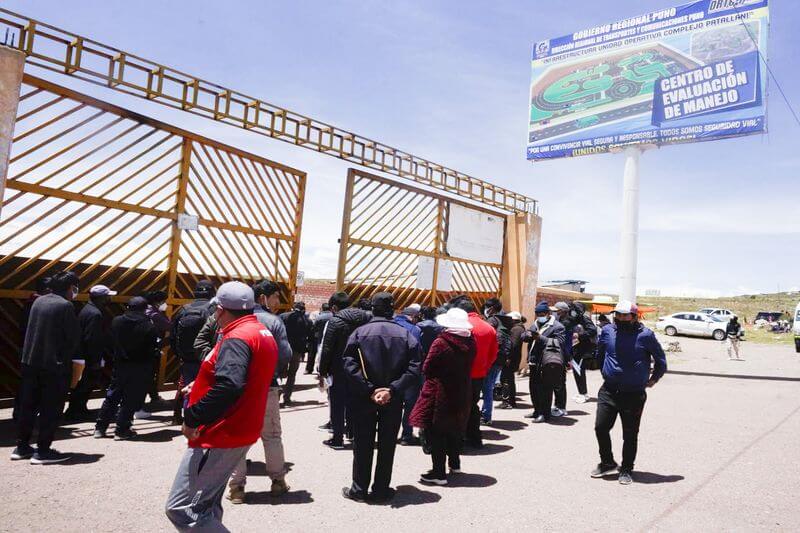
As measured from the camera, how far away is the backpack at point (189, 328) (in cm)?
Result: 586

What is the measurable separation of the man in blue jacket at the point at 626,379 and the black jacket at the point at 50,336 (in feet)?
16.9

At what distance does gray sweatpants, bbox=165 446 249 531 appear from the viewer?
284cm

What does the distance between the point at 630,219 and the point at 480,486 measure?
16.8 metres

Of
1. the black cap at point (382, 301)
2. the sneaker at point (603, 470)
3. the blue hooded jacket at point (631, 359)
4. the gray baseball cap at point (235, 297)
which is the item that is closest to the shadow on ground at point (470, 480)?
the sneaker at point (603, 470)

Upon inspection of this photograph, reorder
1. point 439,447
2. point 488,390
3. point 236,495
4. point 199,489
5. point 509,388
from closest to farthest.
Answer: point 199,489 < point 236,495 < point 439,447 < point 488,390 < point 509,388

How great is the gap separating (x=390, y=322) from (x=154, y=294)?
4116mm

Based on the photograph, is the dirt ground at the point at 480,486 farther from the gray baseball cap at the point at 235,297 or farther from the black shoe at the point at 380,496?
the gray baseball cap at the point at 235,297

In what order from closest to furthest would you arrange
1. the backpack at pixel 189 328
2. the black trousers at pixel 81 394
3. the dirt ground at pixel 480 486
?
the dirt ground at pixel 480 486
the backpack at pixel 189 328
the black trousers at pixel 81 394

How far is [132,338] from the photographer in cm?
628

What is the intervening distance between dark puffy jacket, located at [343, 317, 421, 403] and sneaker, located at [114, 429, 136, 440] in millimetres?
3076

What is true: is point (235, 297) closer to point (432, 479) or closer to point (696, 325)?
point (432, 479)

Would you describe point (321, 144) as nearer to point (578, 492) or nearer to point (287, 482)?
point (287, 482)

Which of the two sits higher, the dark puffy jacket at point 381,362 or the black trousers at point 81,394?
the dark puffy jacket at point 381,362

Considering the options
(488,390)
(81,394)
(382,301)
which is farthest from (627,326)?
(81,394)
